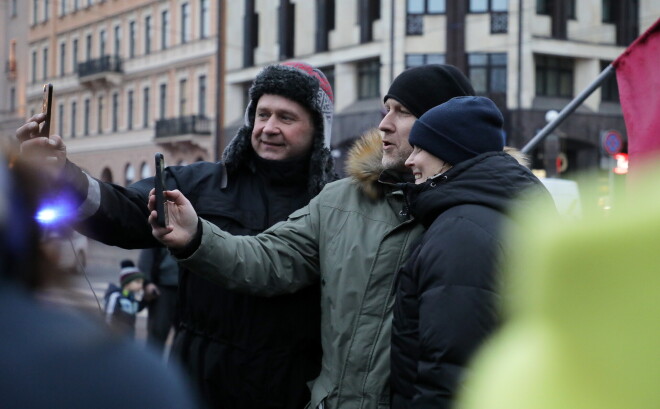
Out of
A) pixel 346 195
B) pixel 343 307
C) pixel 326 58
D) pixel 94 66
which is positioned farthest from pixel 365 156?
pixel 94 66

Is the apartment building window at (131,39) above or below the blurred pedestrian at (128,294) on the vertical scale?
above

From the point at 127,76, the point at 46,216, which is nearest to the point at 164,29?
the point at 127,76

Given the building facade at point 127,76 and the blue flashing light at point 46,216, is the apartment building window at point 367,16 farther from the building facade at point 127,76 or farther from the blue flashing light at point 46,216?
the blue flashing light at point 46,216

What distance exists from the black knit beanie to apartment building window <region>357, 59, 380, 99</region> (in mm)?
28443

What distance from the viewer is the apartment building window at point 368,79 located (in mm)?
31438

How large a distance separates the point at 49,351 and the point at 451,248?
137 centimetres

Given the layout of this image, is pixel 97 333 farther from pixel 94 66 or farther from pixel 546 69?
pixel 94 66

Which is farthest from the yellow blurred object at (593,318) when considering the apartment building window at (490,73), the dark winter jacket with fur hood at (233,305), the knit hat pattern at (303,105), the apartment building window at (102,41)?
the apartment building window at (102,41)

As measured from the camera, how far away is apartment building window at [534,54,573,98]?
3027 cm

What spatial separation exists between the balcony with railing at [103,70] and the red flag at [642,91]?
4072cm

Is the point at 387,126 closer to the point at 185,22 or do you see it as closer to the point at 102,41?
the point at 185,22

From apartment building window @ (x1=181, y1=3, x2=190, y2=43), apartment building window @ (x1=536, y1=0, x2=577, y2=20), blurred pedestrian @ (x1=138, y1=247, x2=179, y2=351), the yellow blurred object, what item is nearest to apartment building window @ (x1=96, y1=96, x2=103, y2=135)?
apartment building window @ (x1=181, y1=3, x2=190, y2=43)

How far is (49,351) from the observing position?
91cm

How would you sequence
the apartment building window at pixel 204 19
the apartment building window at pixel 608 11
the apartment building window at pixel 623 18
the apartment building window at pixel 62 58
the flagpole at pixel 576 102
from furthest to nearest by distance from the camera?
the apartment building window at pixel 62 58 < the apartment building window at pixel 204 19 < the apartment building window at pixel 608 11 < the apartment building window at pixel 623 18 < the flagpole at pixel 576 102
